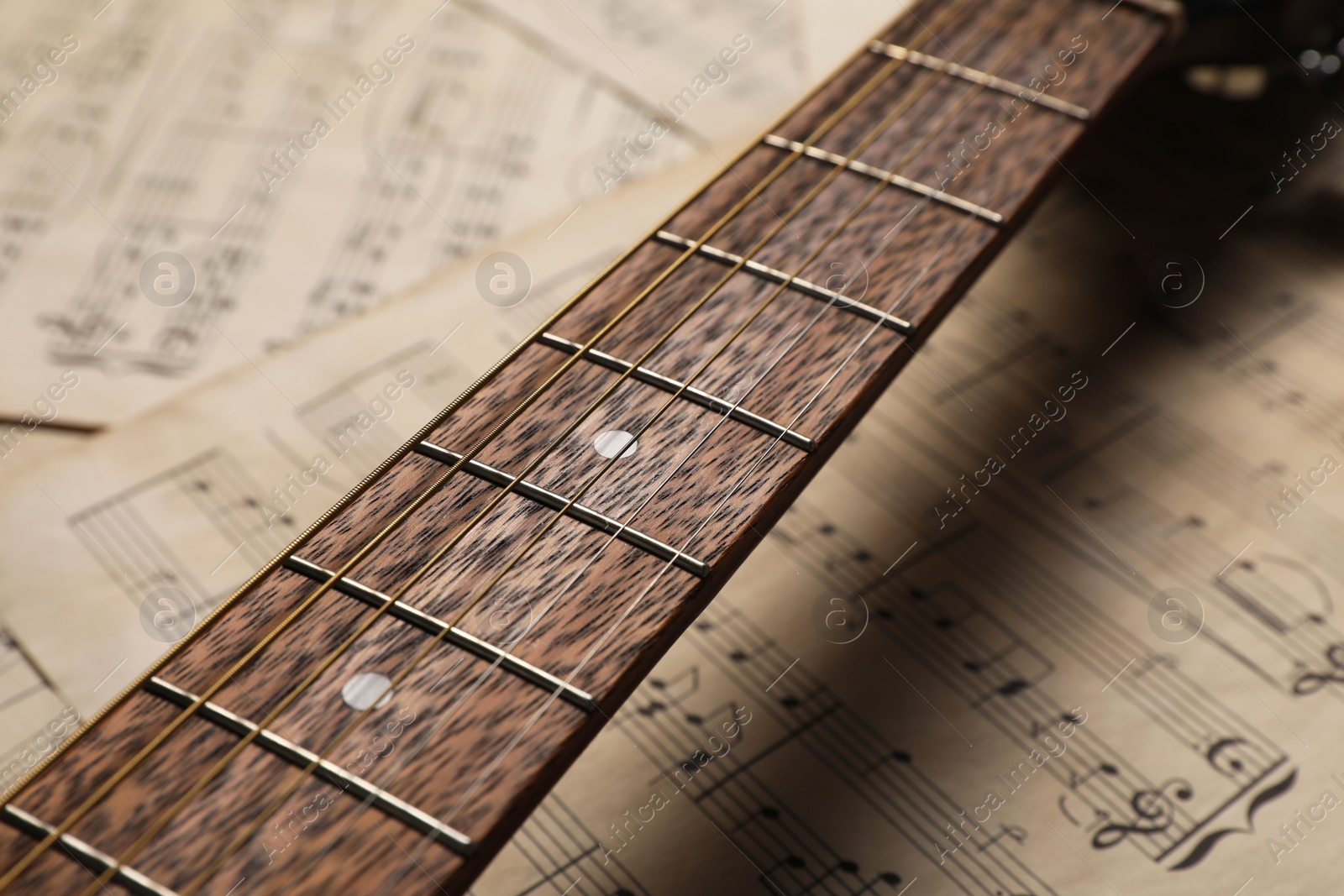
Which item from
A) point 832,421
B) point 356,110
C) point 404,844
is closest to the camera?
point 404,844

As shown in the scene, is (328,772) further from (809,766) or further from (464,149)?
(464,149)

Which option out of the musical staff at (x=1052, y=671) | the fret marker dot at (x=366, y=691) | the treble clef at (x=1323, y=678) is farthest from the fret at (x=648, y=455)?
the treble clef at (x=1323, y=678)

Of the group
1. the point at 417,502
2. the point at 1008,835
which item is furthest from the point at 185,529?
the point at 1008,835

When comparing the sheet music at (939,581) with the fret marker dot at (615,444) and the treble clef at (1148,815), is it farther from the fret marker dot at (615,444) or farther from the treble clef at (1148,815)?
the fret marker dot at (615,444)

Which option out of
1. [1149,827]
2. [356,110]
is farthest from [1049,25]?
[356,110]

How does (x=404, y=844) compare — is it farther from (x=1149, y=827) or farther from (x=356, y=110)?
(x=356, y=110)

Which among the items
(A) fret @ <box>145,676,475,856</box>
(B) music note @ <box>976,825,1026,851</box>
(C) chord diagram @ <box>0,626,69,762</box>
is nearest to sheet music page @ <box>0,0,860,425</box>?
(C) chord diagram @ <box>0,626,69,762</box>
